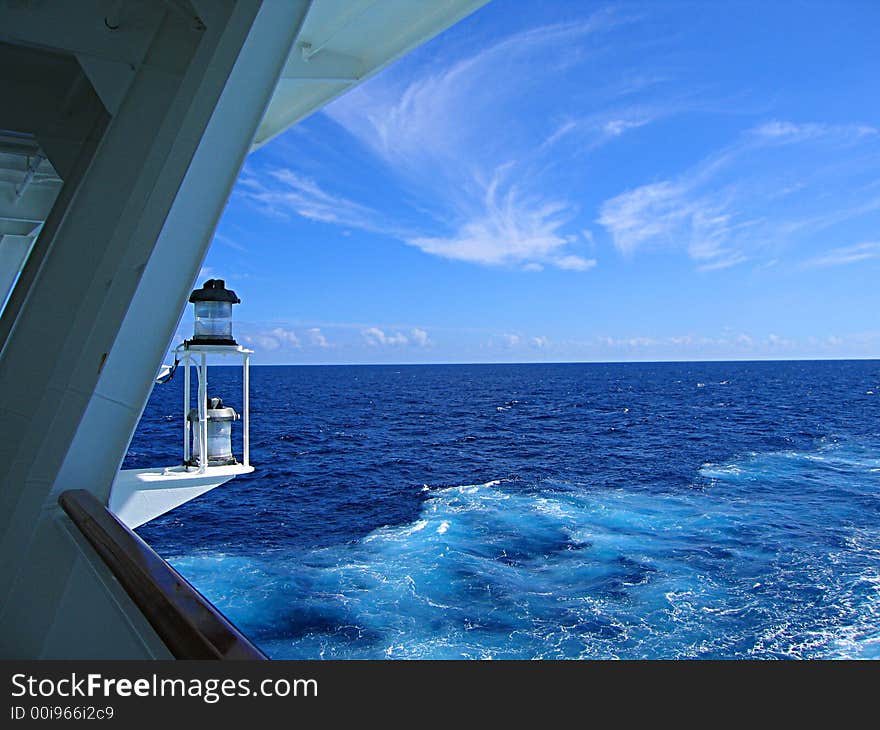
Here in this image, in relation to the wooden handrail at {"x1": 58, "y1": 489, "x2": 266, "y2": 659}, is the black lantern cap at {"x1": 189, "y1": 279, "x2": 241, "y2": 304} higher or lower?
higher

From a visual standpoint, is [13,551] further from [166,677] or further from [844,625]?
[844,625]

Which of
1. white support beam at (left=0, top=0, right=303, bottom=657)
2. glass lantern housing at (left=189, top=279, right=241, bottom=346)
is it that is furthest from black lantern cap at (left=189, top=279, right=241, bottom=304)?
white support beam at (left=0, top=0, right=303, bottom=657)

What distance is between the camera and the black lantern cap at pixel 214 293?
12.7ft

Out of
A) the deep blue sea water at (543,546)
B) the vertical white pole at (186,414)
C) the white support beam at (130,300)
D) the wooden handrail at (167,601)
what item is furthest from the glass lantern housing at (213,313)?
the deep blue sea water at (543,546)

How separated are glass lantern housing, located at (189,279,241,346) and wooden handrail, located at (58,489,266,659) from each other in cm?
269

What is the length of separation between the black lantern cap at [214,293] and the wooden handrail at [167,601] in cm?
272

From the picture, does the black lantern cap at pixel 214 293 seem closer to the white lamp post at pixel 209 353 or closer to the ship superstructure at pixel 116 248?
the white lamp post at pixel 209 353

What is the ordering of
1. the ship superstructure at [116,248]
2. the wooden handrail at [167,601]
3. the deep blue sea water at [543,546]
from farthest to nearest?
the deep blue sea water at [543,546], the ship superstructure at [116,248], the wooden handrail at [167,601]

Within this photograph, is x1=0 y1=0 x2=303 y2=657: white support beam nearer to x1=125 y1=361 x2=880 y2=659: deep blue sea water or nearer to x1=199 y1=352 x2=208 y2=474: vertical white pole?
x1=199 y1=352 x2=208 y2=474: vertical white pole

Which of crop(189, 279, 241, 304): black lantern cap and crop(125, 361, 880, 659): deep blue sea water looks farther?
crop(125, 361, 880, 659): deep blue sea water

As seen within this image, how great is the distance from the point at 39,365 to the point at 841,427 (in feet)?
89.7

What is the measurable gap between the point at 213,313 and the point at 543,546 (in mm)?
6487

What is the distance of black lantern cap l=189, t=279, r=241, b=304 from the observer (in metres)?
3.87

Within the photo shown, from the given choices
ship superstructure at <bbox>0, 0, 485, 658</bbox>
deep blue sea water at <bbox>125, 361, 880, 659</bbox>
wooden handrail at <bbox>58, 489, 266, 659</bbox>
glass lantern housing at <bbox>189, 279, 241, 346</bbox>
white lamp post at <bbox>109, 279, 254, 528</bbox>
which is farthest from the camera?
deep blue sea water at <bbox>125, 361, 880, 659</bbox>
